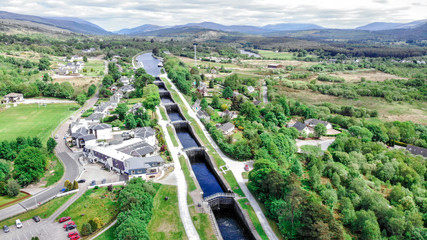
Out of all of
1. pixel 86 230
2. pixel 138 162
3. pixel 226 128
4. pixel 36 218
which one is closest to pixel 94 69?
pixel 226 128

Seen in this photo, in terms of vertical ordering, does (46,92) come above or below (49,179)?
above

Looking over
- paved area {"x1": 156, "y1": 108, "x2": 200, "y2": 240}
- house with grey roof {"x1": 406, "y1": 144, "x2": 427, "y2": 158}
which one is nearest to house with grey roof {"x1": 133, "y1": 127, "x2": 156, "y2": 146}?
paved area {"x1": 156, "y1": 108, "x2": 200, "y2": 240}

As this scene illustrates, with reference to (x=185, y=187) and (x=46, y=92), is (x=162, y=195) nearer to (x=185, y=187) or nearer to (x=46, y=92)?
(x=185, y=187)

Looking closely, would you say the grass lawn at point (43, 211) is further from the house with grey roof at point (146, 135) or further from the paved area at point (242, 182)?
the paved area at point (242, 182)

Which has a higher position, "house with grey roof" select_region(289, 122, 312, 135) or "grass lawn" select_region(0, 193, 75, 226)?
"house with grey roof" select_region(289, 122, 312, 135)

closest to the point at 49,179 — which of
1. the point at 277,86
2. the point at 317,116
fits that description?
the point at 317,116

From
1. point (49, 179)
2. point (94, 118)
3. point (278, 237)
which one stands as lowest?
point (278, 237)

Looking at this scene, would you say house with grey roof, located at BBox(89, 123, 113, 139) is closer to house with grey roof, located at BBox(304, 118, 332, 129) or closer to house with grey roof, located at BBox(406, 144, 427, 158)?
house with grey roof, located at BBox(304, 118, 332, 129)

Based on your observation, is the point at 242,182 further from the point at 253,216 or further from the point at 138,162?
the point at 138,162
